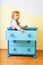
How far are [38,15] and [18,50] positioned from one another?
0.80 metres

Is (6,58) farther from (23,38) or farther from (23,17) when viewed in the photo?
(23,17)

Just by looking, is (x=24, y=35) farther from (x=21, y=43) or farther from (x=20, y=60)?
(x=20, y=60)

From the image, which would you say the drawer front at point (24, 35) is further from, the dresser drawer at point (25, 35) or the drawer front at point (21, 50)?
the drawer front at point (21, 50)

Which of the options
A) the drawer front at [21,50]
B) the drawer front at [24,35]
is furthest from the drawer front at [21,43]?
the drawer front at [24,35]

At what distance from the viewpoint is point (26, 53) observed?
9.41 feet

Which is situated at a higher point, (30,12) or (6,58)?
(30,12)

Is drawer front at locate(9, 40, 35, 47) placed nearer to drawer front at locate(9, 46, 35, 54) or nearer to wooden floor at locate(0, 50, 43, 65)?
drawer front at locate(9, 46, 35, 54)

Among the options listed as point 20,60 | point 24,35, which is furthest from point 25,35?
point 20,60

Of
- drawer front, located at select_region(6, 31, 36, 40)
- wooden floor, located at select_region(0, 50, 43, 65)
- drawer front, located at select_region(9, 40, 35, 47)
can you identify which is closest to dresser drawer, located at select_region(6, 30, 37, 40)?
drawer front, located at select_region(6, 31, 36, 40)

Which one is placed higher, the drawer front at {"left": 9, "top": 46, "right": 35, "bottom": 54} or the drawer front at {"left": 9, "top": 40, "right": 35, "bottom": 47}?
the drawer front at {"left": 9, "top": 40, "right": 35, "bottom": 47}

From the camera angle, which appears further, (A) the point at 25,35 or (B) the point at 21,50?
(B) the point at 21,50

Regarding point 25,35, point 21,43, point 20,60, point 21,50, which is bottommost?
point 20,60

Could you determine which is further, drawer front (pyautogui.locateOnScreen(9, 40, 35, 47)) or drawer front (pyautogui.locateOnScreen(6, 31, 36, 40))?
drawer front (pyautogui.locateOnScreen(9, 40, 35, 47))

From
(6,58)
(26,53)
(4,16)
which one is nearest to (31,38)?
(26,53)
